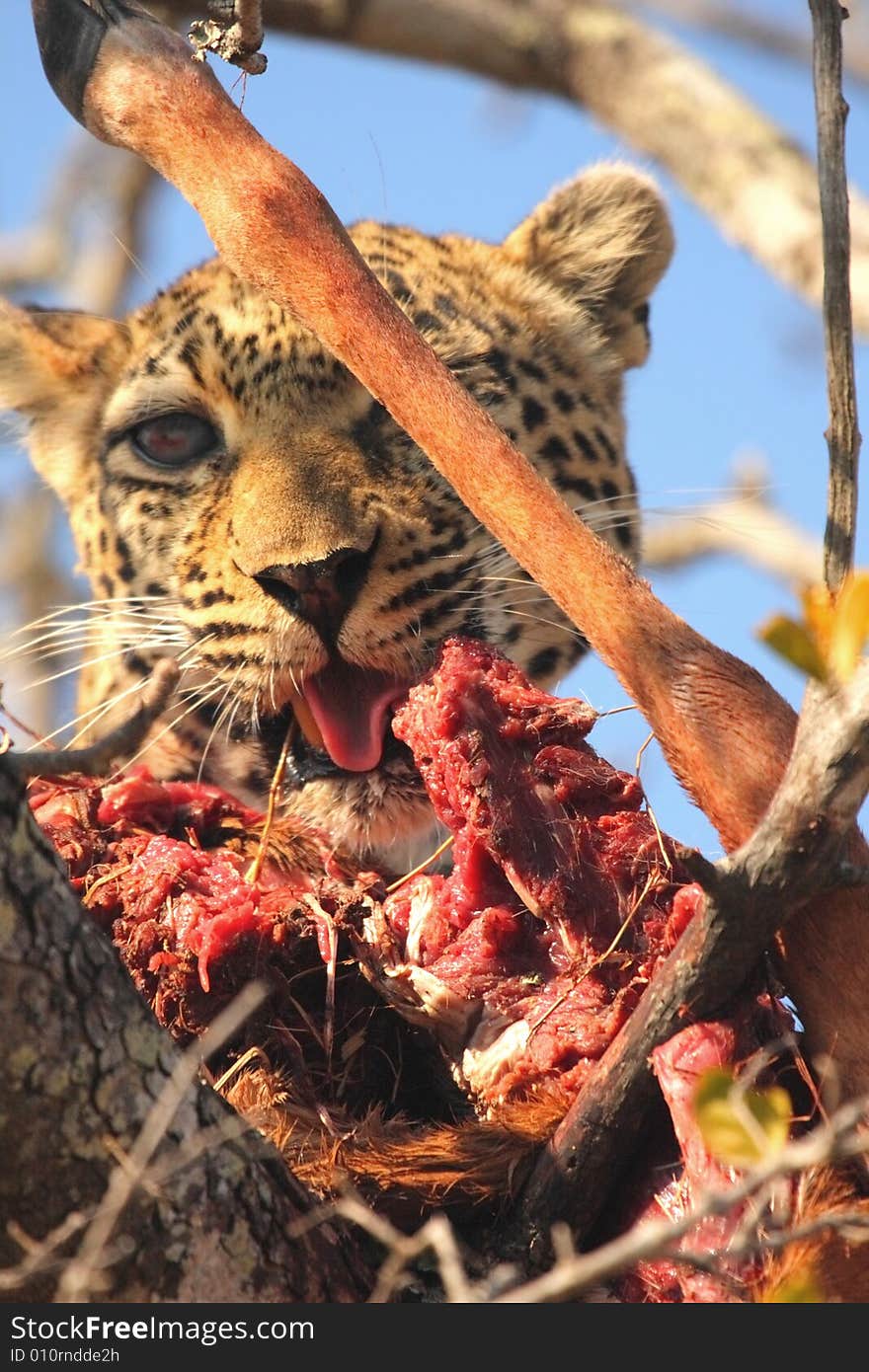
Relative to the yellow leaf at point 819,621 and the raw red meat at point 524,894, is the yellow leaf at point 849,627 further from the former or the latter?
the raw red meat at point 524,894

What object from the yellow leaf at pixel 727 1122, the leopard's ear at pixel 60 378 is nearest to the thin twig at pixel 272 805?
the yellow leaf at pixel 727 1122

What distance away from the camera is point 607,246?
7633mm

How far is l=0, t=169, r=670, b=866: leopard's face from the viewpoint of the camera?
17.4ft

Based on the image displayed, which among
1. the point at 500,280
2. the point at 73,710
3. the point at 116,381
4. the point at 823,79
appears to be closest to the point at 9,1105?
the point at 823,79

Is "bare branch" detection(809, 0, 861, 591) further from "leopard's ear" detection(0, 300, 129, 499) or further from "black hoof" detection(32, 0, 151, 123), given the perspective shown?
"leopard's ear" detection(0, 300, 129, 499)

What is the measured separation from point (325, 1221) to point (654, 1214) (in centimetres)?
63

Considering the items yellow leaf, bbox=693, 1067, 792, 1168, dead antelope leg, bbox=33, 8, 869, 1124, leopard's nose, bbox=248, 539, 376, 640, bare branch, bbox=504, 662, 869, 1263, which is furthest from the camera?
leopard's nose, bbox=248, 539, 376, 640

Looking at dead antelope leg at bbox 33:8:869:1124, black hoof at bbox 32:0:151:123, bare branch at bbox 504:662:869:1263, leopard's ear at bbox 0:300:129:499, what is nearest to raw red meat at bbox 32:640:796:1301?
bare branch at bbox 504:662:869:1263

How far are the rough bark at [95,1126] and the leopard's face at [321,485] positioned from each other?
7.09 ft

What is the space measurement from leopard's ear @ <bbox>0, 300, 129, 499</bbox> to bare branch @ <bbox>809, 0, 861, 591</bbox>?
4.27 metres

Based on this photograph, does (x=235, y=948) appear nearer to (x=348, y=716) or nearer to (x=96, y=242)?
(x=348, y=716)

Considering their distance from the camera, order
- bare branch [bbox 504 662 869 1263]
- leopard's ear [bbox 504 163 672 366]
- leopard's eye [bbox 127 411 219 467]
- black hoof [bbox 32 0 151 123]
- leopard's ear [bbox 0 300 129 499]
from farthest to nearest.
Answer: leopard's ear [bbox 504 163 672 366] → leopard's ear [bbox 0 300 129 499] → leopard's eye [bbox 127 411 219 467] → black hoof [bbox 32 0 151 123] → bare branch [bbox 504 662 869 1263]

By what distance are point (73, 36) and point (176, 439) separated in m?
2.50

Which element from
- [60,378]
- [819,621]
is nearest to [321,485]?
[60,378]
